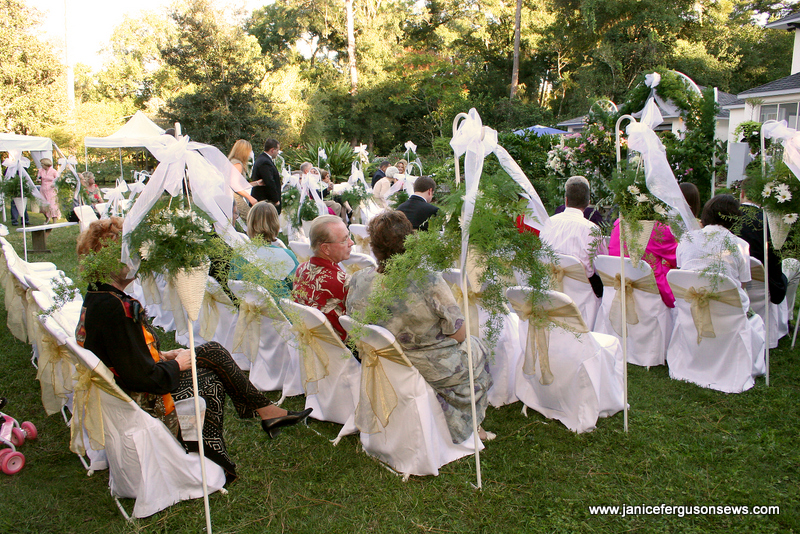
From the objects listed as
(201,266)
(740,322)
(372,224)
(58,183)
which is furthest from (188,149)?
(58,183)

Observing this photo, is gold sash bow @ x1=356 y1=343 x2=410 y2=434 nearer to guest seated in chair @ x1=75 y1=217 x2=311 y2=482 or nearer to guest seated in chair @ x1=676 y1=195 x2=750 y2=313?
guest seated in chair @ x1=75 y1=217 x2=311 y2=482

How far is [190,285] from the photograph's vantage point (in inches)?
97.4

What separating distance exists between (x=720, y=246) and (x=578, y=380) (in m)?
1.57

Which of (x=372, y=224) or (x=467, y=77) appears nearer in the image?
(x=372, y=224)

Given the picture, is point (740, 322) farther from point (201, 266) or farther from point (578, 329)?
point (201, 266)

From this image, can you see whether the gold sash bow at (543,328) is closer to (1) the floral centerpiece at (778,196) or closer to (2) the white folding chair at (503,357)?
(2) the white folding chair at (503,357)

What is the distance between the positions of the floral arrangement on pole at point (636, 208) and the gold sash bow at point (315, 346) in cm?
187

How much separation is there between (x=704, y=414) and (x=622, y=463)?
96 cm

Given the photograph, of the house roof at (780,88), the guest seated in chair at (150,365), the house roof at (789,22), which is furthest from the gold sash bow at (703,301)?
the house roof at (789,22)

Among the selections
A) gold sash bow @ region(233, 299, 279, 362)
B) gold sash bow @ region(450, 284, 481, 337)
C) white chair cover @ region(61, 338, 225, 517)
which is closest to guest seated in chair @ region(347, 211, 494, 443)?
gold sash bow @ region(450, 284, 481, 337)

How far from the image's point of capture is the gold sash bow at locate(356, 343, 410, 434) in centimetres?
288

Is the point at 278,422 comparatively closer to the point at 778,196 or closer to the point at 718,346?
the point at 718,346

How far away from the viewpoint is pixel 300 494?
2.89 metres

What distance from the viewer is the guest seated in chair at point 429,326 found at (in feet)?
9.41
